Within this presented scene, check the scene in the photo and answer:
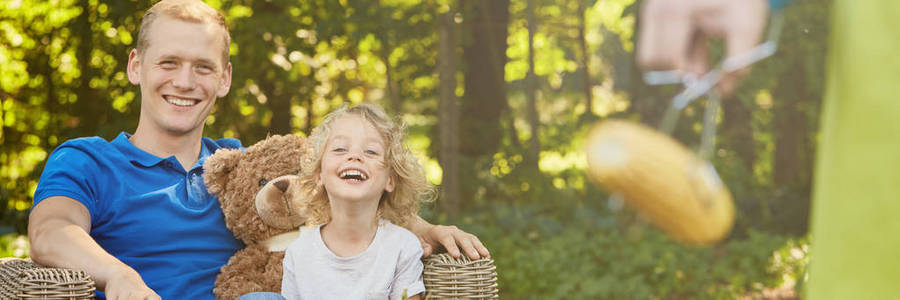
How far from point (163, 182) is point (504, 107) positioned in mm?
3883

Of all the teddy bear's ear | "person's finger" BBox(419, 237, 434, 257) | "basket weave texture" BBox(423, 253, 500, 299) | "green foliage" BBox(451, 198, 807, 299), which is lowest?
"green foliage" BBox(451, 198, 807, 299)

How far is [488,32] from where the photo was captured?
17.9 ft

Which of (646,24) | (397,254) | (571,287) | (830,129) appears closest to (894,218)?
(830,129)

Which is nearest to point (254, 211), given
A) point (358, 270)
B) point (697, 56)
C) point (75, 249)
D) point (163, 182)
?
point (163, 182)

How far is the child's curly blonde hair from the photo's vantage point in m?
1.75

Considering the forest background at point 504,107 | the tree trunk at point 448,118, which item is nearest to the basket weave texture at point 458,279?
the forest background at point 504,107

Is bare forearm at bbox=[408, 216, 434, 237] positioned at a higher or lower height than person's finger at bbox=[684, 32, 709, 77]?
lower

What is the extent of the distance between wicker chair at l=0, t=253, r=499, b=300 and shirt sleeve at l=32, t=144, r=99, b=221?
0.49ft

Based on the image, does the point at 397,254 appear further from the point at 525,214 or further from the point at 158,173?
the point at 525,214

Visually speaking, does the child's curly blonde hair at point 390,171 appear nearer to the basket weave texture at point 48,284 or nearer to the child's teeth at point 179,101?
the child's teeth at point 179,101

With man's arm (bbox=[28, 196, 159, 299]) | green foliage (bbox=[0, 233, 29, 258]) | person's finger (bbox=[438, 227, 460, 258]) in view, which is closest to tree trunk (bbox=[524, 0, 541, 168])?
green foliage (bbox=[0, 233, 29, 258])

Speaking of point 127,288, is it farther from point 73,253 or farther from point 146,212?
point 146,212

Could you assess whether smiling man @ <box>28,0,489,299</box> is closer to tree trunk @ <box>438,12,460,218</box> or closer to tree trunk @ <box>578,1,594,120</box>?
tree trunk @ <box>438,12,460,218</box>

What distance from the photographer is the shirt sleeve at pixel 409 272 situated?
67.1 inches
